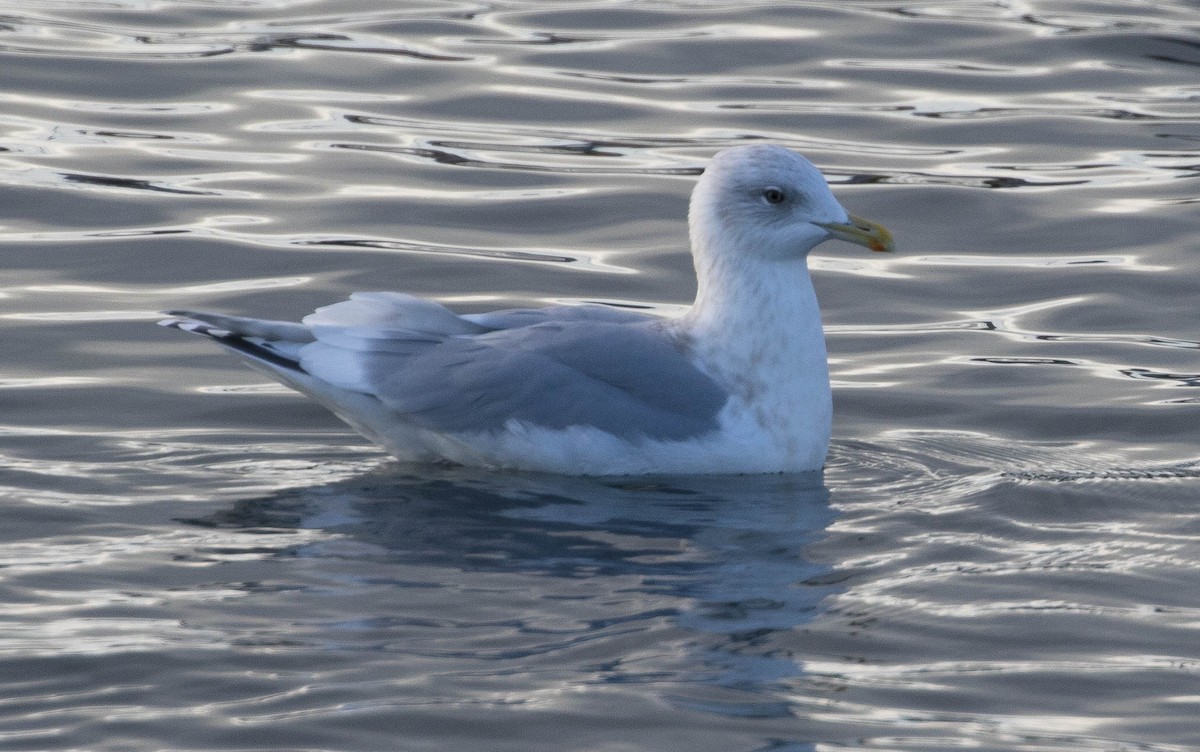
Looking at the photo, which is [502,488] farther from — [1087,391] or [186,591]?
[1087,391]

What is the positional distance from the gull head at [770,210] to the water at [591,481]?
909mm

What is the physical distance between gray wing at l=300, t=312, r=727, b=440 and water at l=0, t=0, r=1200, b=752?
0.28 metres

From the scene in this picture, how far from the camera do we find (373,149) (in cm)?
1283

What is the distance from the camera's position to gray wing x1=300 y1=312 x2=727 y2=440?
24.5 feet

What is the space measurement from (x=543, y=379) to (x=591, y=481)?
443 millimetres

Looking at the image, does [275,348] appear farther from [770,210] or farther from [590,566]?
[770,210]

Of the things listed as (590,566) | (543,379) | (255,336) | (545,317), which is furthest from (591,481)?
(255,336)

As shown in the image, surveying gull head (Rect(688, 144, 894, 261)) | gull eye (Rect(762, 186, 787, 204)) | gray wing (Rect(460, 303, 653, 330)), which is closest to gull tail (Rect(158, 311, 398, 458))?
gray wing (Rect(460, 303, 653, 330))

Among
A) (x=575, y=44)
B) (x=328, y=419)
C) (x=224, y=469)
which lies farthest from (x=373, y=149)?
(x=224, y=469)

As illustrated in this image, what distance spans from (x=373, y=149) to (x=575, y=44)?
115 inches

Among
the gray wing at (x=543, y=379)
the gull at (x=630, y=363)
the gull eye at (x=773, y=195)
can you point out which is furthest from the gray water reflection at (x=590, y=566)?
the gull eye at (x=773, y=195)

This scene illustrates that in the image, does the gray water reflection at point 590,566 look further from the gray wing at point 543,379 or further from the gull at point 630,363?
→ the gray wing at point 543,379

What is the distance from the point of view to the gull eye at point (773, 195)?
7609mm

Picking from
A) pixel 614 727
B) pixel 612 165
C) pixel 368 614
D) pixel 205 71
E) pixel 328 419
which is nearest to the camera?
pixel 614 727
